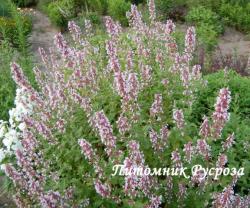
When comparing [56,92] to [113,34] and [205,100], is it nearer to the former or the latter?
[113,34]

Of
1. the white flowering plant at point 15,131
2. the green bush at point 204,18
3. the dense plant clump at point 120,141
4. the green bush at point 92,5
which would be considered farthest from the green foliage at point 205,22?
the white flowering plant at point 15,131

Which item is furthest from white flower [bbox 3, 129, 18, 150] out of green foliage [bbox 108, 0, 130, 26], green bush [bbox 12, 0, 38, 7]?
green bush [bbox 12, 0, 38, 7]

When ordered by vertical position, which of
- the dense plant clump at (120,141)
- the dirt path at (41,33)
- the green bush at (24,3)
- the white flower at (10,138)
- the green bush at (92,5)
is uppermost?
the dense plant clump at (120,141)

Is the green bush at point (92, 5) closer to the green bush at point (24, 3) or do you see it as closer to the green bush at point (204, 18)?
the green bush at point (24, 3)

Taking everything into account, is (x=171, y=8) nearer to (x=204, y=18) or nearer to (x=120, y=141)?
(x=204, y=18)

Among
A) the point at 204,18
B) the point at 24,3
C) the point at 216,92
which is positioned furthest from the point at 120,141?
the point at 24,3

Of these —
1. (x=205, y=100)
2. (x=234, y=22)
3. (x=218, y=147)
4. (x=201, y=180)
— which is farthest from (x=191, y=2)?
(x=201, y=180)

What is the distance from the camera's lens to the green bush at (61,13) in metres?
9.98

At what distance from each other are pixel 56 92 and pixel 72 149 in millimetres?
556

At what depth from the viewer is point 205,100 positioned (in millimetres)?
4965

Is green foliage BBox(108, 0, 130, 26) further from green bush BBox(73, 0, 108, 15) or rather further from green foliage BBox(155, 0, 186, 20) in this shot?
green foliage BBox(155, 0, 186, 20)

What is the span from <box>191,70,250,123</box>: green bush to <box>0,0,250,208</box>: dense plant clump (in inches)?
12.6

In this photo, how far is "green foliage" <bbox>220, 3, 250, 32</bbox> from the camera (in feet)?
29.5

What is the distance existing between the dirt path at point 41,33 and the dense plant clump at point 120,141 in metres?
4.40
